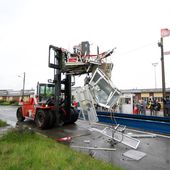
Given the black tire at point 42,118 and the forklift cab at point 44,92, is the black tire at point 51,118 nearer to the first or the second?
the black tire at point 42,118

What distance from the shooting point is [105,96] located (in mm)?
7586

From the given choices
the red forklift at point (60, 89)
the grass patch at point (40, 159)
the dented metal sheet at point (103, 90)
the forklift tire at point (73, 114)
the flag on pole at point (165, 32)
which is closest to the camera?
the grass patch at point (40, 159)

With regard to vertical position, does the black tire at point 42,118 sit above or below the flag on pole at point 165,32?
below

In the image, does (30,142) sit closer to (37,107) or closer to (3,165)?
(3,165)

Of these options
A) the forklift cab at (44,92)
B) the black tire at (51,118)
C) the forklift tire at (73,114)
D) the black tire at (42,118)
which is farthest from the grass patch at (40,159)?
the forklift tire at (73,114)

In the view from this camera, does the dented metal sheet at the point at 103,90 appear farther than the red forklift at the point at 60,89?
No

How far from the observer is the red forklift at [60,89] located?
28.7ft

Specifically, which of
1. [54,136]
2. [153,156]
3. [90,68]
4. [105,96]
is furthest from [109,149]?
[90,68]

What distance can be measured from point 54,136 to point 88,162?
3.81 meters

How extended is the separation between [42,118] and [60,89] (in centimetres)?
179

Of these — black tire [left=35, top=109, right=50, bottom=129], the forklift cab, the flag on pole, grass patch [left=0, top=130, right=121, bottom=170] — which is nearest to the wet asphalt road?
grass patch [left=0, top=130, right=121, bottom=170]

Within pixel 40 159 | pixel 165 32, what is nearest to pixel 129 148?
pixel 40 159

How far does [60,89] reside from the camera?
1011 cm

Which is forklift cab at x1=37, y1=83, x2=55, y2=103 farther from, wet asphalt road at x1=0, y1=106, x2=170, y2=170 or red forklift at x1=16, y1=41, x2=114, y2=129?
wet asphalt road at x1=0, y1=106, x2=170, y2=170
